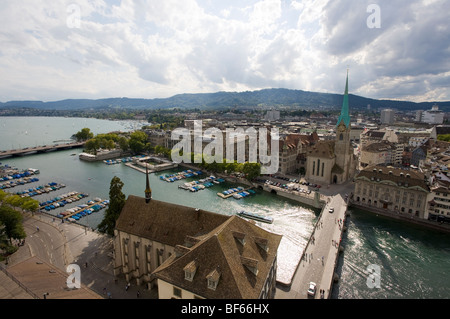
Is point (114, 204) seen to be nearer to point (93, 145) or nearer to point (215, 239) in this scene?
point (215, 239)

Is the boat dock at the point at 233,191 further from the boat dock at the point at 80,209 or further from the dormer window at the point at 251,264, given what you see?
the dormer window at the point at 251,264

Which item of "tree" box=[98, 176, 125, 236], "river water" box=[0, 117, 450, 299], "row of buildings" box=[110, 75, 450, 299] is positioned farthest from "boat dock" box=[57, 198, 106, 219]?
"row of buildings" box=[110, 75, 450, 299]

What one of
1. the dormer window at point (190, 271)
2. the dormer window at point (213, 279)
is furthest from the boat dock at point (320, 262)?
the dormer window at point (190, 271)

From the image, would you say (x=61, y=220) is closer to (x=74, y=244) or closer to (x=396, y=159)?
(x=74, y=244)

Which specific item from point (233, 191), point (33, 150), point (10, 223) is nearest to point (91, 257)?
point (10, 223)
